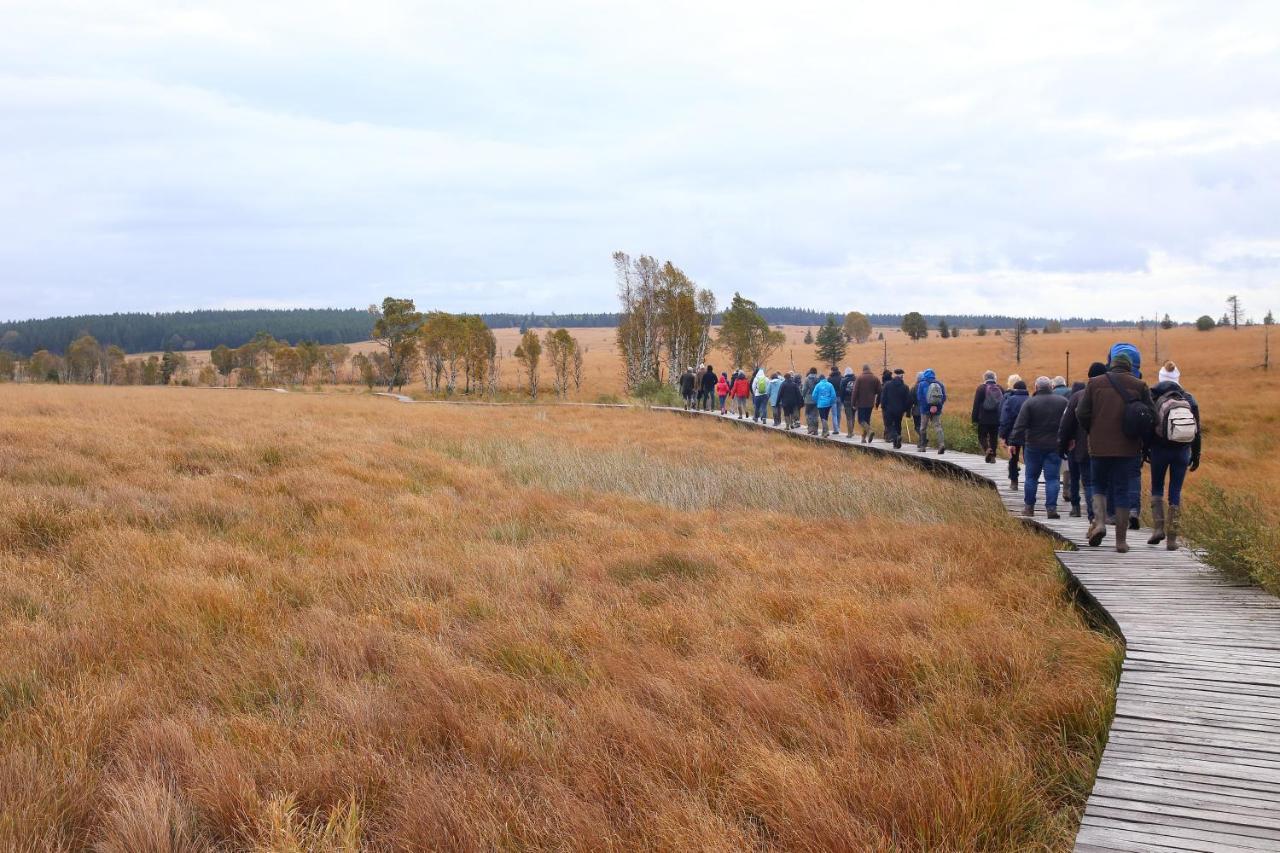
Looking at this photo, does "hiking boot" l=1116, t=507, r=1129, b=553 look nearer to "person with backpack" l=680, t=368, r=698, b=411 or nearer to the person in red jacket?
the person in red jacket

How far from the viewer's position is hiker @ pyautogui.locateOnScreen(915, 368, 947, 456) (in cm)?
1525

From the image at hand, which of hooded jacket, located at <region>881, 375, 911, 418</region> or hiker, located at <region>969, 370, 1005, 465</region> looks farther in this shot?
hooded jacket, located at <region>881, 375, 911, 418</region>

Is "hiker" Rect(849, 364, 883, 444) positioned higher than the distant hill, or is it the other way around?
the distant hill

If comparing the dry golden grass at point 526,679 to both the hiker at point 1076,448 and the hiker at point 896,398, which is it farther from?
the hiker at point 896,398

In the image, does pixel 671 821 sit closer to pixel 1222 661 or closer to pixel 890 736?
pixel 890 736

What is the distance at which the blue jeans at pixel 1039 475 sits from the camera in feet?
28.7

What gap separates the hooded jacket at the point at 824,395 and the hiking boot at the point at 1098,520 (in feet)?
41.2

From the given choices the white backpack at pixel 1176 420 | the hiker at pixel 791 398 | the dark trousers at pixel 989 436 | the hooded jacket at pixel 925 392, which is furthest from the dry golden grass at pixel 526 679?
the hiker at pixel 791 398

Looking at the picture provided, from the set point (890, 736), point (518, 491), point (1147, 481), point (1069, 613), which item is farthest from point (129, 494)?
point (1147, 481)

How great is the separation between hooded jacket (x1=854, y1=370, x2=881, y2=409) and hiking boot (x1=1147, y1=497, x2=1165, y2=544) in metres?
10.2

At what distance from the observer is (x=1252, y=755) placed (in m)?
3.31

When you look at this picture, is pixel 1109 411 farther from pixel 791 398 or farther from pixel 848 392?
pixel 791 398

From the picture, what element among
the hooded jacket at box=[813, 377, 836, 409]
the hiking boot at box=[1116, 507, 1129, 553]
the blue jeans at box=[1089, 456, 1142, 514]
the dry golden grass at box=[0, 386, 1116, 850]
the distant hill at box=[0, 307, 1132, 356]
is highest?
the distant hill at box=[0, 307, 1132, 356]

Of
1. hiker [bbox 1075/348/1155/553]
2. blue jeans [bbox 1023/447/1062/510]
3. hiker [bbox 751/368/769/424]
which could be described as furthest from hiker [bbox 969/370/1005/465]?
hiker [bbox 751/368/769/424]
